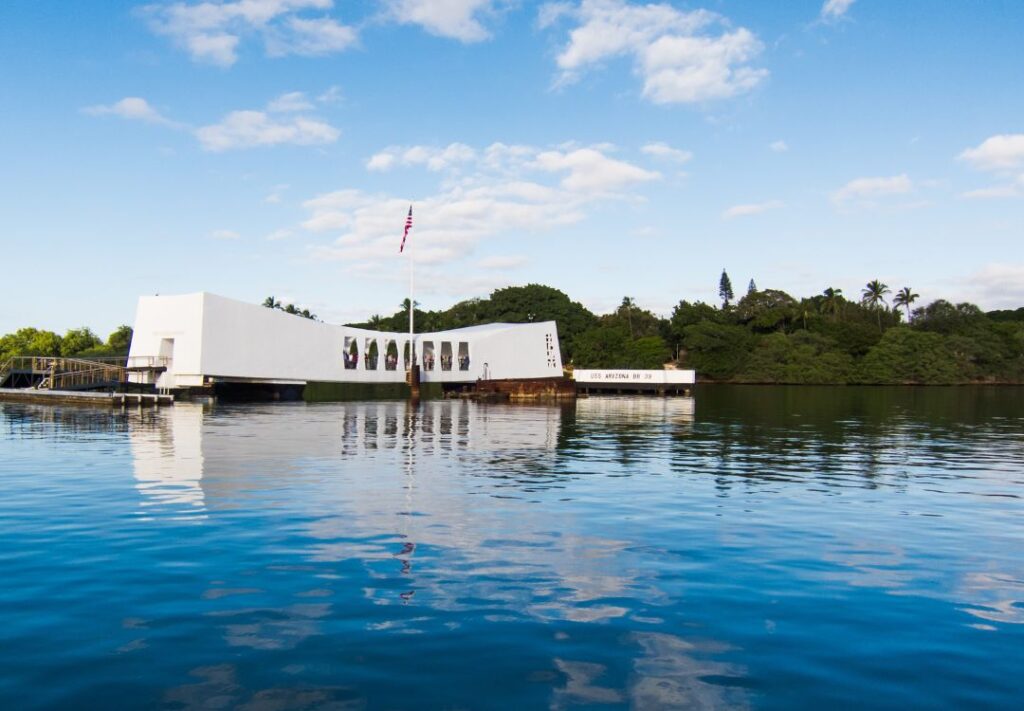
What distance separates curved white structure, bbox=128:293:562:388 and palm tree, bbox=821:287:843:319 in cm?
7952

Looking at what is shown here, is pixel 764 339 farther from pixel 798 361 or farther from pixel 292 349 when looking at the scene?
pixel 292 349

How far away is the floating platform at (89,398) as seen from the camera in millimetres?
47625

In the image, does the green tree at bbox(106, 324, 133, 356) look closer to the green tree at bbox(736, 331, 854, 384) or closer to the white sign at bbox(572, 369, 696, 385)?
the white sign at bbox(572, 369, 696, 385)

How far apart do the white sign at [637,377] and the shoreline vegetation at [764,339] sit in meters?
32.0

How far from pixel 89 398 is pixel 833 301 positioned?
398 ft

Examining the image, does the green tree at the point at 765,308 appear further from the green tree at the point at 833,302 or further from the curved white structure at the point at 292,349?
the curved white structure at the point at 292,349

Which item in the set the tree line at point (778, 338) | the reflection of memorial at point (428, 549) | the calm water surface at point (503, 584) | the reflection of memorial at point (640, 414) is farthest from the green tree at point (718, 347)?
the calm water surface at point (503, 584)

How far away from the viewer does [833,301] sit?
13712cm

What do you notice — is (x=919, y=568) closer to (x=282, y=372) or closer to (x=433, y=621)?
(x=433, y=621)

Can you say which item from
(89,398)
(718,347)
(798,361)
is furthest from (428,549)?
(718,347)

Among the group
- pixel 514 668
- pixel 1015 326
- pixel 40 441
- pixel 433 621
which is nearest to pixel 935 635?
pixel 514 668

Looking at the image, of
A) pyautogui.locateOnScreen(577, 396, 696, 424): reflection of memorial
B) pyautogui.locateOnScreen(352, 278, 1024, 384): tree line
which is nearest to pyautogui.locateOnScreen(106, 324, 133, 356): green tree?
pyautogui.locateOnScreen(352, 278, 1024, 384): tree line

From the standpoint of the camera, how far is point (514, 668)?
22.7ft

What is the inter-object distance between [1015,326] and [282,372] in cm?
11663
